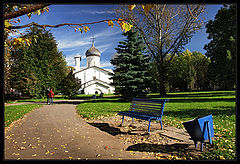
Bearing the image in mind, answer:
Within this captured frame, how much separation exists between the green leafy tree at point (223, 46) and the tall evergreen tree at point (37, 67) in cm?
2727

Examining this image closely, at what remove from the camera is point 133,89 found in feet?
57.0

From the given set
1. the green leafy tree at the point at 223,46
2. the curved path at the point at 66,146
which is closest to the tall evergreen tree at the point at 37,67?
the curved path at the point at 66,146

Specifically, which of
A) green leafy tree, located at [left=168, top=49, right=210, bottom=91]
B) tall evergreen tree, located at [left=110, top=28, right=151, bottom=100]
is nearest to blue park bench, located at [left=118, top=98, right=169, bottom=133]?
tall evergreen tree, located at [left=110, top=28, right=151, bottom=100]

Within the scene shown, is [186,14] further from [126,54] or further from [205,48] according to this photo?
[205,48]

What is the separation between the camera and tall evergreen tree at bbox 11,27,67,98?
26078 mm

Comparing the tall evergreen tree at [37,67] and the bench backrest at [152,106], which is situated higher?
the tall evergreen tree at [37,67]

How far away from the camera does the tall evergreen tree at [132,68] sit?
17344 millimetres

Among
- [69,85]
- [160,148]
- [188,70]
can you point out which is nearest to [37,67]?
[69,85]

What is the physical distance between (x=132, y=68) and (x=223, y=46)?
16.7 metres

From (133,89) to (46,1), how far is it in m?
15.5

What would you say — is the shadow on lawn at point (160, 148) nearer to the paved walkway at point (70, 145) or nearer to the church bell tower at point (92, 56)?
the paved walkway at point (70, 145)

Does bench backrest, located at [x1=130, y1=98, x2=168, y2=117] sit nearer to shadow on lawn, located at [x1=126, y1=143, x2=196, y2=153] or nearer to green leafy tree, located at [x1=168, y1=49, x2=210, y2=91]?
shadow on lawn, located at [x1=126, y1=143, x2=196, y2=153]

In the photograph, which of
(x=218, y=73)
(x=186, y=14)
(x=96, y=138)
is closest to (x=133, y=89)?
(x=186, y=14)

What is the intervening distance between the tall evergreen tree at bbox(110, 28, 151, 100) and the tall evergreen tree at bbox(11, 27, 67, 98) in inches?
580
